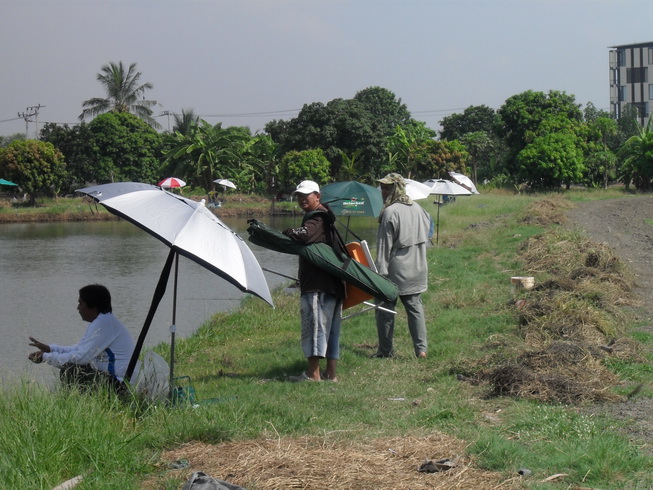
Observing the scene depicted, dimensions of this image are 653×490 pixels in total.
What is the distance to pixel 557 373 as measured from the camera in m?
6.67

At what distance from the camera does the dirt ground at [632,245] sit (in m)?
5.67

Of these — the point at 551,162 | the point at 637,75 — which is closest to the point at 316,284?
the point at 551,162

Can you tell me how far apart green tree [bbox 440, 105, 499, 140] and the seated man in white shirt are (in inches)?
2936

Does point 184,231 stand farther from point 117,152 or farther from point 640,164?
point 117,152

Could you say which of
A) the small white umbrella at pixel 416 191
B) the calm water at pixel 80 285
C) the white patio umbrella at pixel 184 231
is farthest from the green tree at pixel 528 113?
the white patio umbrella at pixel 184 231

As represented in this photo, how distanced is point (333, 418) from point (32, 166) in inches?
1880

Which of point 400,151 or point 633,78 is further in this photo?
point 633,78

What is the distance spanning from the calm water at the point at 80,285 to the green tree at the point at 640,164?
1887cm

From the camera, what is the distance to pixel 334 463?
4.70 metres

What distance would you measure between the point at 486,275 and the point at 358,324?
481cm

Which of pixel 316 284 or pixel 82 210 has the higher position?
pixel 82 210

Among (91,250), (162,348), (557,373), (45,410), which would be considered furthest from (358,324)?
(91,250)

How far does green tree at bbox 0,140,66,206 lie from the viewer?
161ft

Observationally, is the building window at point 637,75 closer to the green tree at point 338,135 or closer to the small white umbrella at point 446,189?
the green tree at point 338,135
